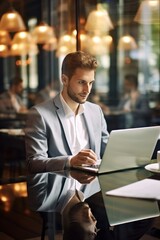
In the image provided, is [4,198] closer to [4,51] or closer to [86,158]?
[86,158]

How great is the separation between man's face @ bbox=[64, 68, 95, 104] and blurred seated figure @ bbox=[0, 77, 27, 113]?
13.5ft

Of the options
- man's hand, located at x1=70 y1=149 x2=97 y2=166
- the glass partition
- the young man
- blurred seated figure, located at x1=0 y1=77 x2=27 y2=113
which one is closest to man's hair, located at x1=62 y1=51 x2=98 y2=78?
the young man

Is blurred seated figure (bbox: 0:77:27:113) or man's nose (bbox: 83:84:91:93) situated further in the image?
blurred seated figure (bbox: 0:77:27:113)

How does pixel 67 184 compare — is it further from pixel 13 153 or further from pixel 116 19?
pixel 116 19

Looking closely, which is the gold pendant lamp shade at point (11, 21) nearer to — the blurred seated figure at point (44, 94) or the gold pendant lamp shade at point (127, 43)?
the blurred seated figure at point (44, 94)

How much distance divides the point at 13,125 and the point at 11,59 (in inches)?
65.9

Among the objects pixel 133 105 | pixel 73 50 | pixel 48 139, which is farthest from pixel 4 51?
pixel 48 139

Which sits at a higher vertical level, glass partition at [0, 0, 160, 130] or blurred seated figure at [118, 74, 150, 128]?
glass partition at [0, 0, 160, 130]

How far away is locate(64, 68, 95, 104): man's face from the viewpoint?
262cm

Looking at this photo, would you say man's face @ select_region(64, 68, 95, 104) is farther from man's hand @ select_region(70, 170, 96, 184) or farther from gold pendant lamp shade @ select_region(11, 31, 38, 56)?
gold pendant lamp shade @ select_region(11, 31, 38, 56)

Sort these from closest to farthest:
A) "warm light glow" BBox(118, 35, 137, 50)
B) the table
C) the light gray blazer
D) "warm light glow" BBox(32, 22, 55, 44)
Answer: the table
the light gray blazer
"warm light glow" BBox(32, 22, 55, 44)
"warm light glow" BBox(118, 35, 137, 50)

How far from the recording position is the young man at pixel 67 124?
2.47 m

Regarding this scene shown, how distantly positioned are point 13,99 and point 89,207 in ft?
17.9

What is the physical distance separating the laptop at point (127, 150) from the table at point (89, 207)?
6 centimetres
